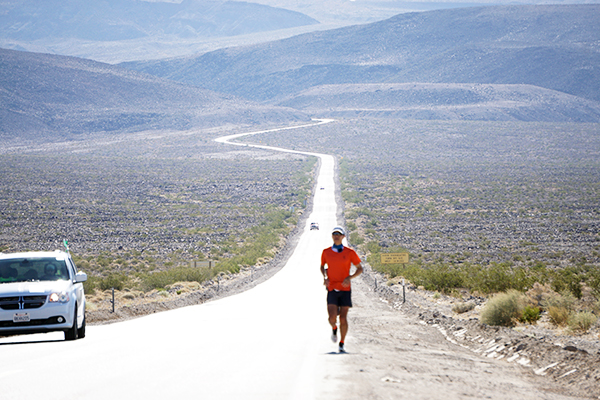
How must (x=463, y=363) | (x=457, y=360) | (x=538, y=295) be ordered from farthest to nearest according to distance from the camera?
(x=538, y=295) → (x=457, y=360) → (x=463, y=363)

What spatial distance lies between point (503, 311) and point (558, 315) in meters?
1.27

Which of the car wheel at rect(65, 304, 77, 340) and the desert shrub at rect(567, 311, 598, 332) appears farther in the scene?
the desert shrub at rect(567, 311, 598, 332)

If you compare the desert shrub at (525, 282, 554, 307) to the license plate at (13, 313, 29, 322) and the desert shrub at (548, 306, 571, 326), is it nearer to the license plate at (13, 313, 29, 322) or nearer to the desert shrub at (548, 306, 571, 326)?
the desert shrub at (548, 306, 571, 326)

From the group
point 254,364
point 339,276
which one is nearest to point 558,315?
point 339,276

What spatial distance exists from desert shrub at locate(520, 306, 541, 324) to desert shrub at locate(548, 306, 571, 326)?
0.35 m

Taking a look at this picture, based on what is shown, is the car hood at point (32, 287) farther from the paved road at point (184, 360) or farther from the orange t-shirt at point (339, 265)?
the orange t-shirt at point (339, 265)

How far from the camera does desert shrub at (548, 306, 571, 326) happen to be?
1487 centimetres

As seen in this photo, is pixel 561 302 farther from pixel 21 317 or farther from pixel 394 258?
pixel 394 258

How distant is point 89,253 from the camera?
42969 millimetres

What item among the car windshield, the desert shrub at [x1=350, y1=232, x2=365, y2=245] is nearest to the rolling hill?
the desert shrub at [x1=350, y1=232, x2=365, y2=245]

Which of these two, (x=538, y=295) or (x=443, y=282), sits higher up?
(x=538, y=295)

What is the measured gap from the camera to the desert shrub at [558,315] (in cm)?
1487

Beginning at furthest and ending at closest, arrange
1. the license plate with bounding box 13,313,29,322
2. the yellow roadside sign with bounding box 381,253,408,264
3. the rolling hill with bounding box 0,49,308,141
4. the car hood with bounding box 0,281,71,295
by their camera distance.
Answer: the rolling hill with bounding box 0,49,308,141, the yellow roadside sign with bounding box 381,253,408,264, the car hood with bounding box 0,281,71,295, the license plate with bounding box 13,313,29,322

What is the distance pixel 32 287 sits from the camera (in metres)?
11.9
